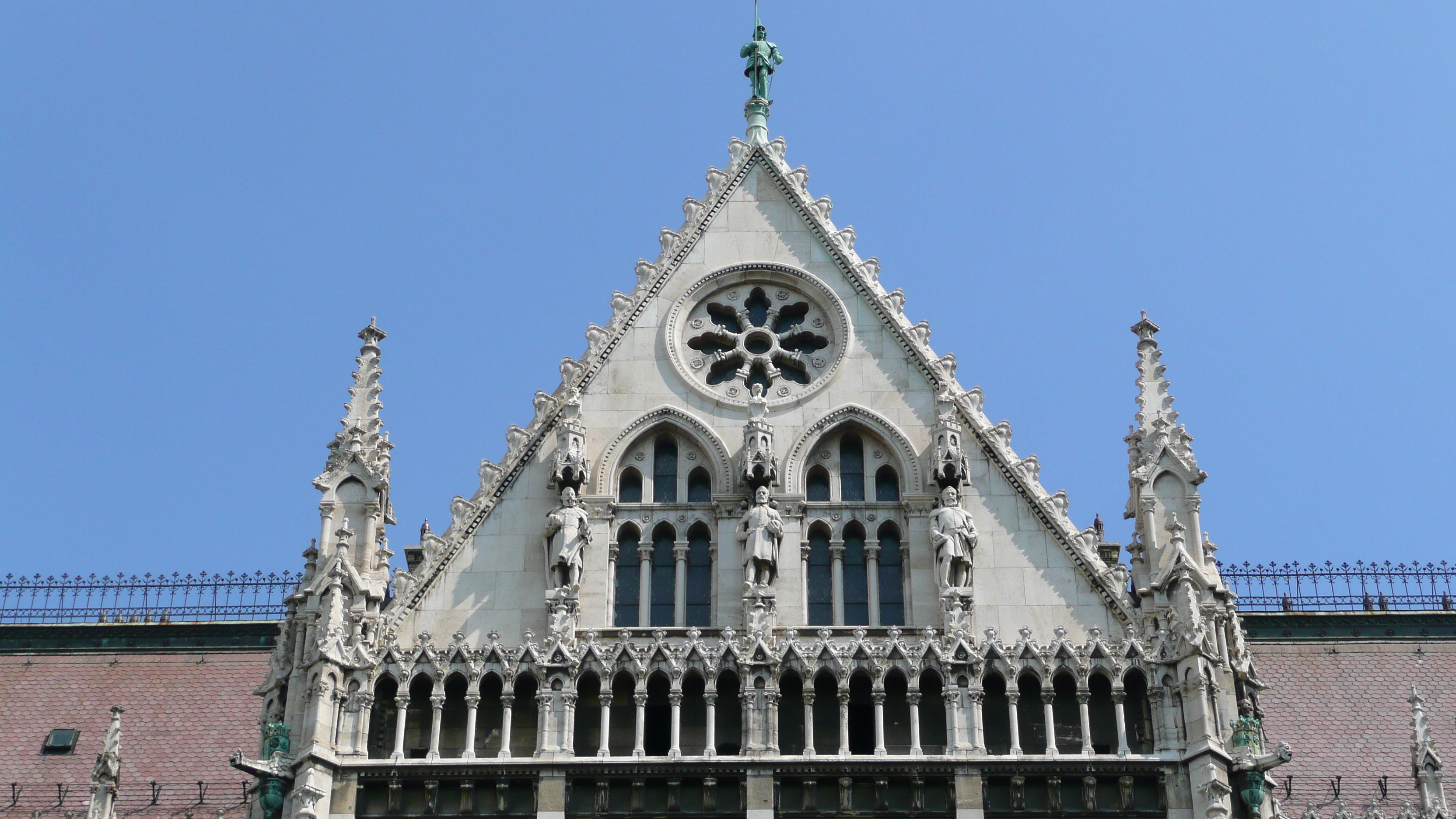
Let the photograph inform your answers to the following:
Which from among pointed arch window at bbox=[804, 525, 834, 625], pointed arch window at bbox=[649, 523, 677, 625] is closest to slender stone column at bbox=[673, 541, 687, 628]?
pointed arch window at bbox=[649, 523, 677, 625]

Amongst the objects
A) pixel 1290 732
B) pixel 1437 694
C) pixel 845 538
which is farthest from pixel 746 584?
pixel 1437 694

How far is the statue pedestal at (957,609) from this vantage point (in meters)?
32.4

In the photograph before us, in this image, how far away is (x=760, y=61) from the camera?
4016 centimetres

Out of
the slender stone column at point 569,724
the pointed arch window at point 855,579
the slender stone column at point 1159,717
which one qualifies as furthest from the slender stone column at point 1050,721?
the slender stone column at point 569,724

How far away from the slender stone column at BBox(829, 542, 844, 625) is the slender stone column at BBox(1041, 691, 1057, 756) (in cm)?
326

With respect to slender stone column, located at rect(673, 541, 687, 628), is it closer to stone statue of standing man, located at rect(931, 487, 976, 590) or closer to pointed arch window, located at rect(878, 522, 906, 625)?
pointed arch window, located at rect(878, 522, 906, 625)

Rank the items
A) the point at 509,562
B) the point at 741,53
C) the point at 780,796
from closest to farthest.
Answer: the point at 780,796, the point at 509,562, the point at 741,53

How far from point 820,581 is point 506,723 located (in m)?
5.30

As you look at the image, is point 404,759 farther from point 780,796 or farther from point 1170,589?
point 1170,589

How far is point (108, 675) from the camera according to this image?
40812mm

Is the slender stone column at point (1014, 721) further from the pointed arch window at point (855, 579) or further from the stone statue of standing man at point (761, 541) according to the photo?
the stone statue of standing man at point (761, 541)

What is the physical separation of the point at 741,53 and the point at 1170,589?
Answer: 534 inches

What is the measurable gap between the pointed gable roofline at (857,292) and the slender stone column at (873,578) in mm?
2483

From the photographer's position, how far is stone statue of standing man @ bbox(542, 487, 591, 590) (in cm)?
3312
